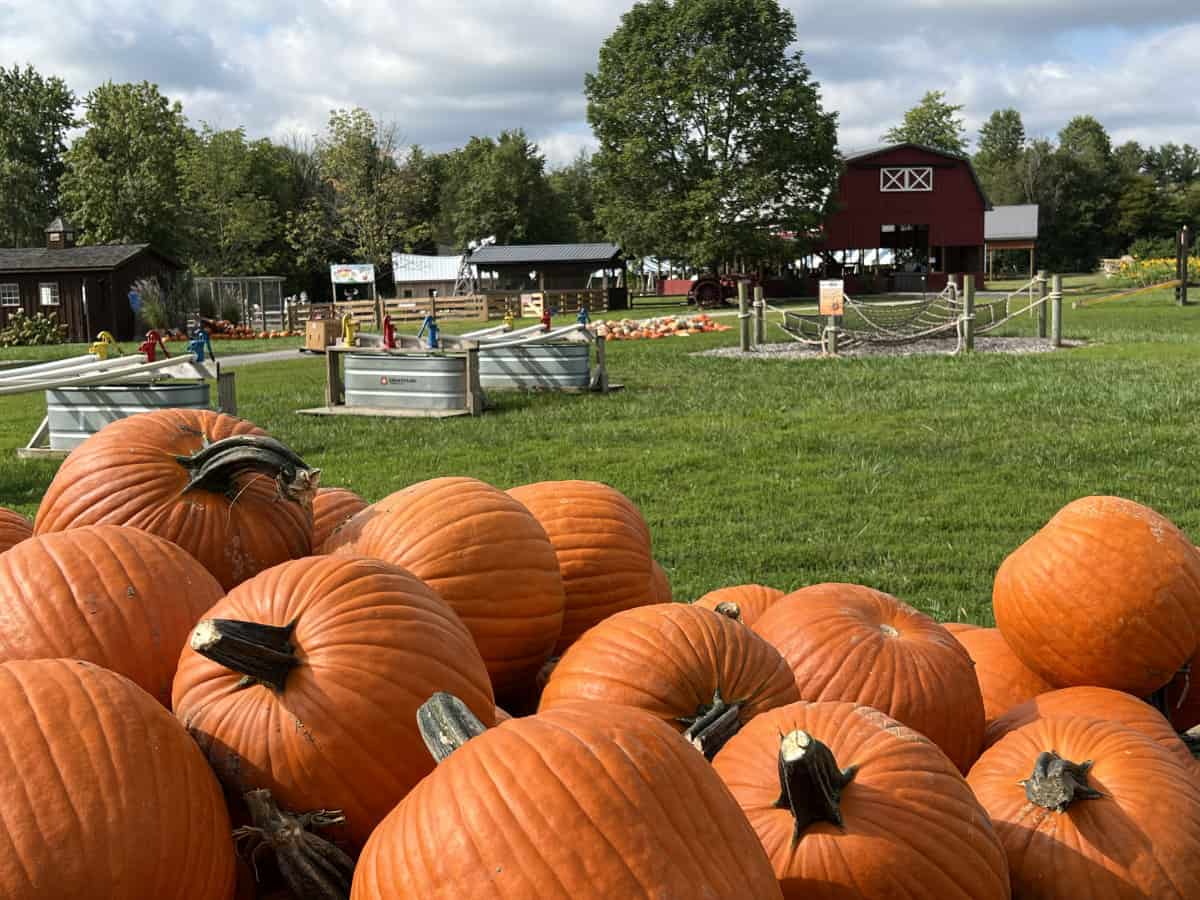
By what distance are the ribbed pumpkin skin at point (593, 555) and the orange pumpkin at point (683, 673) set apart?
37 centimetres

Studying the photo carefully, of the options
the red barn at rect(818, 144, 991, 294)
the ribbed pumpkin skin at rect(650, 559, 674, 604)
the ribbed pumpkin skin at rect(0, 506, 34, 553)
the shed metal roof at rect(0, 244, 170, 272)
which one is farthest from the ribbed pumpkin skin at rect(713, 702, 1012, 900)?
the red barn at rect(818, 144, 991, 294)

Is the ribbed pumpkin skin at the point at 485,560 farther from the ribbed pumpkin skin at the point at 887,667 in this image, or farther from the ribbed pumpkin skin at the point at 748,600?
the ribbed pumpkin skin at the point at 748,600

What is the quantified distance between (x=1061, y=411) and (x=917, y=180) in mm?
41721

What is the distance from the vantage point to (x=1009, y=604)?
8.97 ft

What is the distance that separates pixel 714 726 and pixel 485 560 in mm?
583

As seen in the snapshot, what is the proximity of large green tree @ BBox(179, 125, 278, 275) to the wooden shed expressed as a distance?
41.3 ft

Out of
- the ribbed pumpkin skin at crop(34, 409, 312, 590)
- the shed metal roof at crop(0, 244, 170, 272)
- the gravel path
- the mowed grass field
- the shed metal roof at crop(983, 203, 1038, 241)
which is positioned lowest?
the mowed grass field

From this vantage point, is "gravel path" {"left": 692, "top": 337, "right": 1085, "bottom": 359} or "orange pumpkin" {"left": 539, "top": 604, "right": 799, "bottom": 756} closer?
"orange pumpkin" {"left": 539, "top": 604, "right": 799, "bottom": 756}

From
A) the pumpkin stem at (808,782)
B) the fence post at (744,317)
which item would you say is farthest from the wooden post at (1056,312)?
the pumpkin stem at (808,782)

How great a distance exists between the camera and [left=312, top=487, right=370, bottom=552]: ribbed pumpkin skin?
265 centimetres

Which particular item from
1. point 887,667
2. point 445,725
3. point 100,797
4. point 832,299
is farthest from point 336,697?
point 832,299

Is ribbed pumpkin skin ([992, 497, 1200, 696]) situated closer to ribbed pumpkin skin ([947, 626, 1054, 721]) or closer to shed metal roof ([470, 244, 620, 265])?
ribbed pumpkin skin ([947, 626, 1054, 721])

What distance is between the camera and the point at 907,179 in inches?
1965

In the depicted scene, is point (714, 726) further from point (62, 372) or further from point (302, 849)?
point (62, 372)
